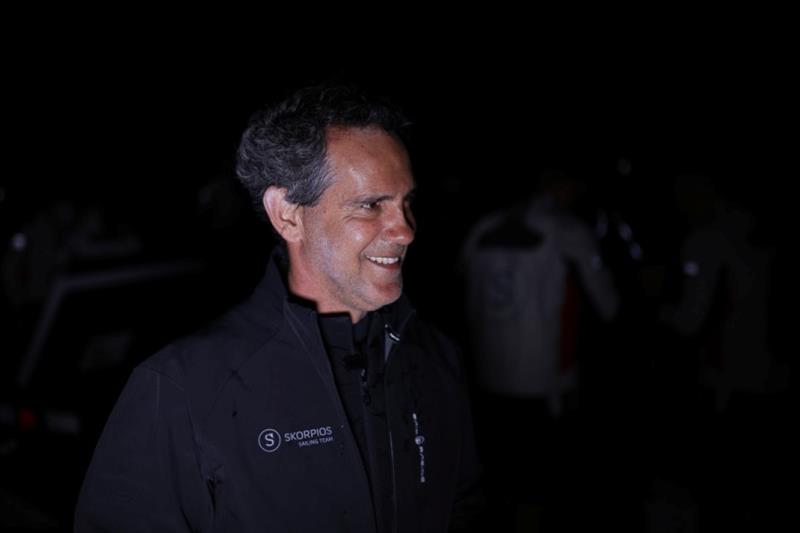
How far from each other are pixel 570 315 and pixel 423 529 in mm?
3379

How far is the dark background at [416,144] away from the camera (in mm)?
3965

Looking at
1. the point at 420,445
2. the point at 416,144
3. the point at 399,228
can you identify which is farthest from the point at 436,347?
the point at 416,144

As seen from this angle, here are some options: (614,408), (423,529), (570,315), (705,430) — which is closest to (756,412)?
(705,430)

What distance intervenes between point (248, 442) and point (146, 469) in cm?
25

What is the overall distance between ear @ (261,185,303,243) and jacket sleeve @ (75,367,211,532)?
57 centimetres

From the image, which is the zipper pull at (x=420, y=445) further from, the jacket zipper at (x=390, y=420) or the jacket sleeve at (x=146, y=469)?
the jacket sleeve at (x=146, y=469)

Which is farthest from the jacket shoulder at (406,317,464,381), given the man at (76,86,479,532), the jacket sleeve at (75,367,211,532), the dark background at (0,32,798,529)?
the dark background at (0,32,798,529)

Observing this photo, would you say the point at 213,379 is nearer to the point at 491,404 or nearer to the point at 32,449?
the point at 32,449

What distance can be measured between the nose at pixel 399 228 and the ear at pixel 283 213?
0.29m

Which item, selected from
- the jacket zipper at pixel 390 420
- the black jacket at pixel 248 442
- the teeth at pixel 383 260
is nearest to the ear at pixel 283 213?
the black jacket at pixel 248 442

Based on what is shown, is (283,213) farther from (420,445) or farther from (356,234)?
(420,445)

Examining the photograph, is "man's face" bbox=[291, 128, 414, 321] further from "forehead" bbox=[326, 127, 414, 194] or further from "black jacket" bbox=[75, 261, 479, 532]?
"black jacket" bbox=[75, 261, 479, 532]

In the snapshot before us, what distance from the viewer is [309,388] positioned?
1526mm

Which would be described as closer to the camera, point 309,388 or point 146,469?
point 146,469
